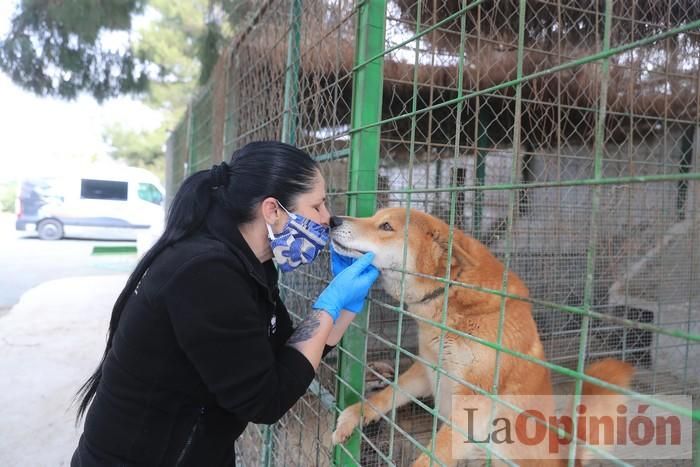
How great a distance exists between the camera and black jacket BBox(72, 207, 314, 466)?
4.28 feet

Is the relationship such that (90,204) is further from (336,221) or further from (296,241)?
(296,241)

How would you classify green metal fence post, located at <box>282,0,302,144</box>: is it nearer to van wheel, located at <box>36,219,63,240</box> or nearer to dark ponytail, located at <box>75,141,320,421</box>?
A: dark ponytail, located at <box>75,141,320,421</box>

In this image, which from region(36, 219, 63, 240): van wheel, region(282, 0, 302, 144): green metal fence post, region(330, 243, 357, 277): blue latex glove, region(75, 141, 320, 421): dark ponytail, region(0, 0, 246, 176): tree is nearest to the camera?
region(75, 141, 320, 421): dark ponytail

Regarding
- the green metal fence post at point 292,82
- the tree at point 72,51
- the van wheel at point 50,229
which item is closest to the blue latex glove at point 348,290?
the green metal fence post at point 292,82

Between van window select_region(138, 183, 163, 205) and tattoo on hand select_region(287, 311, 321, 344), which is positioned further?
van window select_region(138, 183, 163, 205)

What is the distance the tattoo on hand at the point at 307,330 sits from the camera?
1577 millimetres

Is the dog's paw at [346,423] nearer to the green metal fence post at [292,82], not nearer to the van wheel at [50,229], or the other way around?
the green metal fence post at [292,82]

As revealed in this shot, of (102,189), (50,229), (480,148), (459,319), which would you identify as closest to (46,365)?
(459,319)

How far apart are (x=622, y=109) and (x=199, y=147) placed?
5.53 m

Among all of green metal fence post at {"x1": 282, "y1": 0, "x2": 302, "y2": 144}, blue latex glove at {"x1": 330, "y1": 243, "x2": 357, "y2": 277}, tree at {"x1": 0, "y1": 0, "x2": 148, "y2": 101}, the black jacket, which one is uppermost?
tree at {"x1": 0, "y1": 0, "x2": 148, "y2": 101}

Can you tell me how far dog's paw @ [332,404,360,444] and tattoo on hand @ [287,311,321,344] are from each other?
62 cm

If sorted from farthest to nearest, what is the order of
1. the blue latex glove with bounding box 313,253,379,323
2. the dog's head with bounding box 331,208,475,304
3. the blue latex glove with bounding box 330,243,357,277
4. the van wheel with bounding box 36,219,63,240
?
Answer: the van wheel with bounding box 36,219,63,240 < the blue latex glove with bounding box 330,243,357,277 < the dog's head with bounding box 331,208,475,304 < the blue latex glove with bounding box 313,253,379,323

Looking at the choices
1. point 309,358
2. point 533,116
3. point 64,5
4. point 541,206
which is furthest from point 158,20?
point 309,358

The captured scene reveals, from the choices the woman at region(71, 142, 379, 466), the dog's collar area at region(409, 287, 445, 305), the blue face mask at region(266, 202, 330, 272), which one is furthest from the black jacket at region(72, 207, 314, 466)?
the dog's collar area at region(409, 287, 445, 305)
